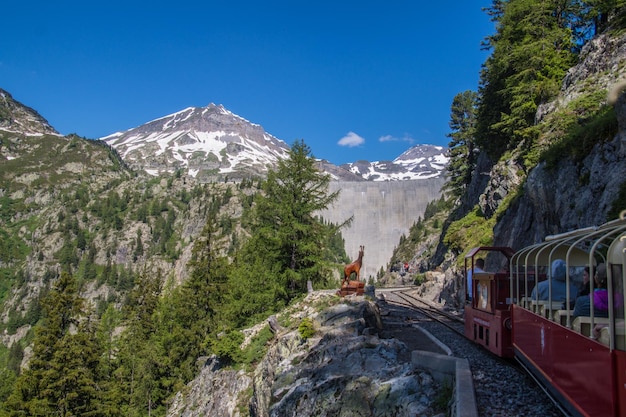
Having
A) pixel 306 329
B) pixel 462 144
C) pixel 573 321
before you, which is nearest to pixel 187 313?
pixel 306 329

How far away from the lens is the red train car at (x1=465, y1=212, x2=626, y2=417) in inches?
203

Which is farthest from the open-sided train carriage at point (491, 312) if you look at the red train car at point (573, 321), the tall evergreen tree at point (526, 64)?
the tall evergreen tree at point (526, 64)

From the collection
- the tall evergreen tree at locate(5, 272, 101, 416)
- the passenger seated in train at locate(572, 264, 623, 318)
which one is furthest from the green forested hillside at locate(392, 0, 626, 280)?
the tall evergreen tree at locate(5, 272, 101, 416)

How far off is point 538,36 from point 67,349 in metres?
38.2

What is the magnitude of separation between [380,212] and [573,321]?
469 feet

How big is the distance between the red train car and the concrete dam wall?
436 ft

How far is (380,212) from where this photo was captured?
5842 inches

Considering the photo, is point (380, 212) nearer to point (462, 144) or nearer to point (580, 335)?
point (462, 144)

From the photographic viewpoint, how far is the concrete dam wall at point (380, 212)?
145 meters

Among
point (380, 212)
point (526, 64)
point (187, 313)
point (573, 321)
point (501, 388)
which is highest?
point (526, 64)

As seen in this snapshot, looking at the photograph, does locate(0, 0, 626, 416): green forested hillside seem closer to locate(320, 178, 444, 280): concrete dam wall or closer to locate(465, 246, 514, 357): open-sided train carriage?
locate(465, 246, 514, 357): open-sided train carriage

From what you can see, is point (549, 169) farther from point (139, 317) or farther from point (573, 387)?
point (139, 317)

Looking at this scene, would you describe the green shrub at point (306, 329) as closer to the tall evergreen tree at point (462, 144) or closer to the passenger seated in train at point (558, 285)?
the passenger seated in train at point (558, 285)

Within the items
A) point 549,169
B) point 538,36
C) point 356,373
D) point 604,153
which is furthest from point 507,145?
point 356,373
